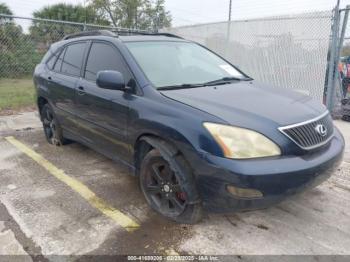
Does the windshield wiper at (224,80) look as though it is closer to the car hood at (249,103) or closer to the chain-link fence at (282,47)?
the car hood at (249,103)

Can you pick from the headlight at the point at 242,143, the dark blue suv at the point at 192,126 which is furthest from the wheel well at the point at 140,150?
the headlight at the point at 242,143

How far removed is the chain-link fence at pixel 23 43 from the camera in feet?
35.7

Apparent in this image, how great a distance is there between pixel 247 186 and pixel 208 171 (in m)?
0.31

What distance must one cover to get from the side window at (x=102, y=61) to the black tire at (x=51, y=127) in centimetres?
141

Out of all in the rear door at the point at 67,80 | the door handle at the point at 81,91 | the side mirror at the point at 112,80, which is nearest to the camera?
the side mirror at the point at 112,80

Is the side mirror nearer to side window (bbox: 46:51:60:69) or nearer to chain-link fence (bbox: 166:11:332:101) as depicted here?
side window (bbox: 46:51:60:69)

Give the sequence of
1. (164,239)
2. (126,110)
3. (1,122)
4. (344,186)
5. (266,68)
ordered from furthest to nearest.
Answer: (266,68) → (1,122) → (344,186) → (126,110) → (164,239)

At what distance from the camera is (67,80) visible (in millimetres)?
4332

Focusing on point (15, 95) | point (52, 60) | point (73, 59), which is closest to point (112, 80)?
point (73, 59)

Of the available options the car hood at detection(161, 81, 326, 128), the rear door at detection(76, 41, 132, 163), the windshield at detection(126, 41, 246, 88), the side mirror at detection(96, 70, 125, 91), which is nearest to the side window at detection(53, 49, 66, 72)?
the rear door at detection(76, 41, 132, 163)

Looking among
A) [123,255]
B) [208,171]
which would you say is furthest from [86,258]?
[208,171]

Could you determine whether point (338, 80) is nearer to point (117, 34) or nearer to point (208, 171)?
point (117, 34)

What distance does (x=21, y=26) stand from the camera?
1089 centimetres

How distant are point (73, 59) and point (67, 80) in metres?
0.31
